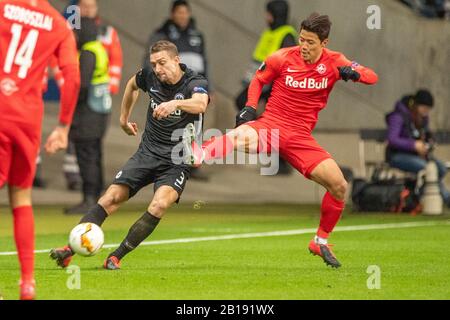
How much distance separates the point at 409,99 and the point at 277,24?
2325 millimetres

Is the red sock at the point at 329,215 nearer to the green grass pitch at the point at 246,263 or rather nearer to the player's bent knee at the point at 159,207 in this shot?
the green grass pitch at the point at 246,263

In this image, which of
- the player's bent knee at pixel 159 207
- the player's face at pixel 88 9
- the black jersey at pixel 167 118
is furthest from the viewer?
the player's face at pixel 88 9

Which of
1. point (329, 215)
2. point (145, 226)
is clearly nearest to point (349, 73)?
point (329, 215)

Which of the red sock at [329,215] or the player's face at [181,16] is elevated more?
the player's face at [181,16]

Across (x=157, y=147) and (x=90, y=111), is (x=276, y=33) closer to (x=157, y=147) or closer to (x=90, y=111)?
(x=90, y=111)

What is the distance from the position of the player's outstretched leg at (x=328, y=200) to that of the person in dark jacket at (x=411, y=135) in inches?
273

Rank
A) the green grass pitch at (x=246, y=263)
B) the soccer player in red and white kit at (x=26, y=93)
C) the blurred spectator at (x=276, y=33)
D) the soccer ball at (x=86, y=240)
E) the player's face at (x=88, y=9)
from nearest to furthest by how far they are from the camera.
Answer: the soccer player in red and white kit at (x=26, y=93) → the green grass pitch at (x=246, y=263) → the soccer ball at (x=86, y=240) → the player's face at (x=88, y=9) → the blurred spectator at (x=276, y=33)

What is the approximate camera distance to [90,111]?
63.6 ft

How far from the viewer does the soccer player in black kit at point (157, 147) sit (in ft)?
40.9

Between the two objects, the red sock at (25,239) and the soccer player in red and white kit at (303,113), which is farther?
the soccer player in red and white kit at (303,113)

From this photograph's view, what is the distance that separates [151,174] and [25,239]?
3.07 metres

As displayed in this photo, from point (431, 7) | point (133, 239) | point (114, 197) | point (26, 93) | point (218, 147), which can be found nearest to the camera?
point (26, 93)

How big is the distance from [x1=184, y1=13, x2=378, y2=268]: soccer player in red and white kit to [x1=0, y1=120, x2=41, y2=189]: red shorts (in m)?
3.38
